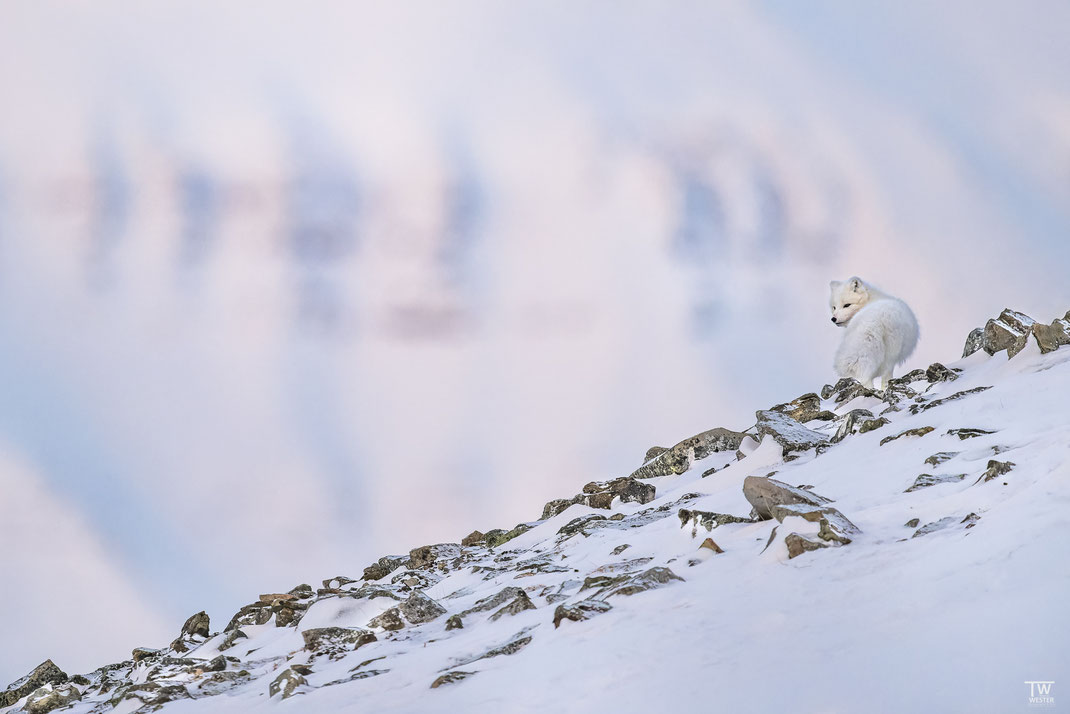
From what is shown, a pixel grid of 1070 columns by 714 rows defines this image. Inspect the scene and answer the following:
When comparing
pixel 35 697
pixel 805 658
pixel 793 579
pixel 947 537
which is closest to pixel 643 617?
pixel 793 579

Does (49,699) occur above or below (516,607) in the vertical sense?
above

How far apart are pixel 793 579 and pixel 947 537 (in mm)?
875

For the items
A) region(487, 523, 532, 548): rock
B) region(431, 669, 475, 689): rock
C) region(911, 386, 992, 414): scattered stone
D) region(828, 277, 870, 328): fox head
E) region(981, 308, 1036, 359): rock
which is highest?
region(828, 277, 870, 328): fox head

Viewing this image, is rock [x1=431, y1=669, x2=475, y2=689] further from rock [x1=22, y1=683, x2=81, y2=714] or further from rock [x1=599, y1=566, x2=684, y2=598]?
rock [x1=22, y1=683, x2=81, y2=714]

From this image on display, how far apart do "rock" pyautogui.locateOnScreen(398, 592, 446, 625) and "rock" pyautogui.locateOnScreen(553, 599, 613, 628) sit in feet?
6.49

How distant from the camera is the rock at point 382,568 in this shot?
37.1 feet

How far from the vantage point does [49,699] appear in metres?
8.30

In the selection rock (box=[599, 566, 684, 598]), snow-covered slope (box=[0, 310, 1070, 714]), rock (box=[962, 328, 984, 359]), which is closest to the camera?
snow-covered slope (box=[0, 310, 1070, 714])

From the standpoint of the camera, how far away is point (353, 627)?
287 inches

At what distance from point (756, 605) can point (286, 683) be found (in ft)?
11.0

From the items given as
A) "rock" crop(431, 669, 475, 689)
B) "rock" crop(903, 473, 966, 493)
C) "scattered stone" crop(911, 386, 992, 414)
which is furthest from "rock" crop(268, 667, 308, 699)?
"scattered stone" crop(911, 386, 992, 414)

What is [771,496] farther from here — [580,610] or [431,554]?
[431,554]

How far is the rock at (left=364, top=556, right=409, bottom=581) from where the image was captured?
445 inches

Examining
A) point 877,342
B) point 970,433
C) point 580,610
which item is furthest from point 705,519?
point 877,342
